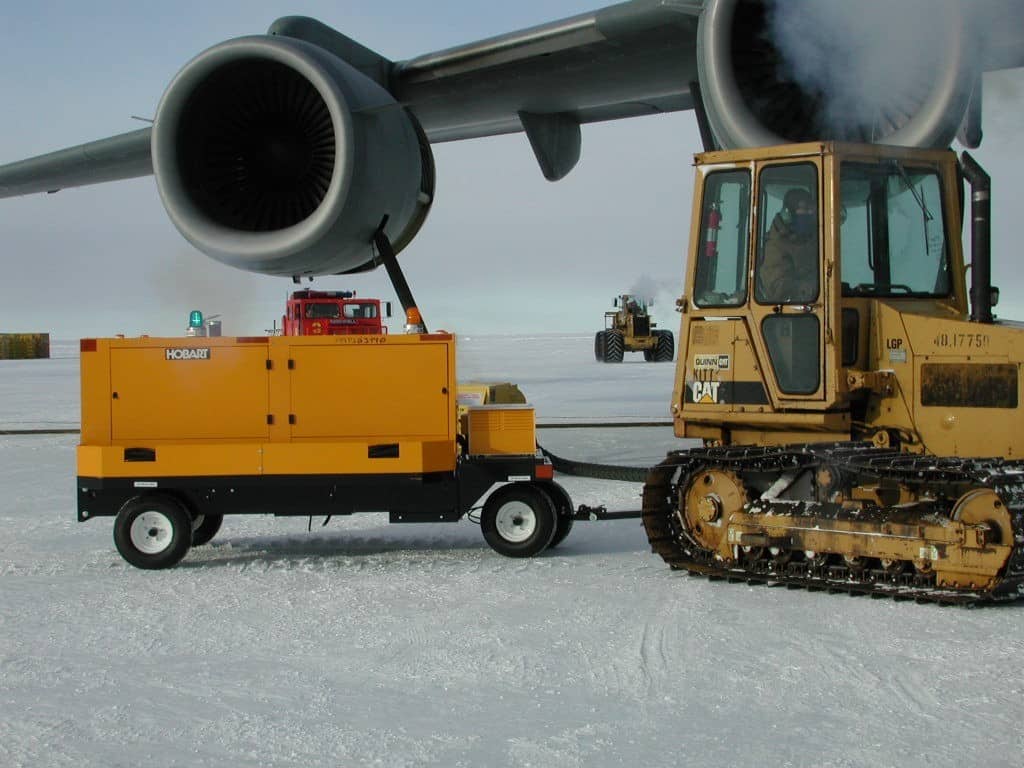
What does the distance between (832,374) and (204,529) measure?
4.57m

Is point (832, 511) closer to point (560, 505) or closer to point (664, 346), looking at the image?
point (560, 505)

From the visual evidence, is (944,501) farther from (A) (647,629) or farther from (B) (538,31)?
(B) (538,31)

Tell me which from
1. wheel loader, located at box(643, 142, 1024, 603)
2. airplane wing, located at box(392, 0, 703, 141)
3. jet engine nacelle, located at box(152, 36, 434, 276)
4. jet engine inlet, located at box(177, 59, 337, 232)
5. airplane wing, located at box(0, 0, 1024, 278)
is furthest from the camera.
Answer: airplane wing, located at box(392, 0, 703, 141)

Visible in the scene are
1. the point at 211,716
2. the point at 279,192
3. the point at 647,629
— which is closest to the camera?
the point at 211,716

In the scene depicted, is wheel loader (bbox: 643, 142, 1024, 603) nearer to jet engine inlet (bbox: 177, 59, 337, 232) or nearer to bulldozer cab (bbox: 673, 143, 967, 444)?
bulldozer cab (bbox: 673, 143, 967, 444)

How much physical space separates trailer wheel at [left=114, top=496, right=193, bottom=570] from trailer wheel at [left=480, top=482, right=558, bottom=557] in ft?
6.38

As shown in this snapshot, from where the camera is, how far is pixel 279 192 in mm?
8508

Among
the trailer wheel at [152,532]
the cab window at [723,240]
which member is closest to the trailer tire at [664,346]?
the cab window at [723,240]

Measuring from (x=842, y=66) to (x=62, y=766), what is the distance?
5.68 metres

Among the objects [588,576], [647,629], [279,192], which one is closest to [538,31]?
[279,192]

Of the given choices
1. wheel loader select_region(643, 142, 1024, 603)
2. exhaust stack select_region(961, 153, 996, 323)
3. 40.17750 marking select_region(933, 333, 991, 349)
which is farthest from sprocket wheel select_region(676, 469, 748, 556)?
exhaust stack select_region(961, 153, 996, 323)

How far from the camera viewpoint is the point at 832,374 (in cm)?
690

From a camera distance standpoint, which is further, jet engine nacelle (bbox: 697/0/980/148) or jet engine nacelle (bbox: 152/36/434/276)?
jet engine nacelle (bbox: 152/36/434/276)

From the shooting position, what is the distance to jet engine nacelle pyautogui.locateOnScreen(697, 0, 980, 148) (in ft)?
22.5
